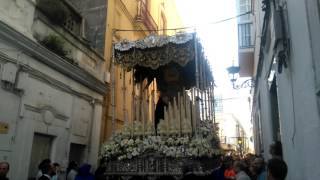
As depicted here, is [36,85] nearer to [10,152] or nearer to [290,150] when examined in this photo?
[10,152]

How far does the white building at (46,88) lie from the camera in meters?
7.92

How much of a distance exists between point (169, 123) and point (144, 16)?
1155cm

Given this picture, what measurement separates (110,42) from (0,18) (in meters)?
6.37

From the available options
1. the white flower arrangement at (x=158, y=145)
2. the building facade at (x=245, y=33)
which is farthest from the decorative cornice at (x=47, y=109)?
the building facade at (x=245, y=33)

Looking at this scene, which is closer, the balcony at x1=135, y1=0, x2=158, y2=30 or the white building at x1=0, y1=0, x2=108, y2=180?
the white building at x1=0, y1=0, x2=108, y2=180

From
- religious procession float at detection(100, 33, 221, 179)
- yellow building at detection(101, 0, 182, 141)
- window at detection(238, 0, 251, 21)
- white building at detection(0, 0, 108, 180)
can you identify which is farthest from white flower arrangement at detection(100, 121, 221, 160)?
window at detection(238, 0, 251, 21)

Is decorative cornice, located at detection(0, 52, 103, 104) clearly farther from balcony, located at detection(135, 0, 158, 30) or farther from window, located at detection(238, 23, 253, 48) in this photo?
window, located at detection(238, 23, 253, 48)

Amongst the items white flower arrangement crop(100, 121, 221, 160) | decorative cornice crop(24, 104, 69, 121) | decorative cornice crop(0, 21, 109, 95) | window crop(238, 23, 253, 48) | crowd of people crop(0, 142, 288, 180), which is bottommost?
crowd of people crop(0, 142, 288, 180)

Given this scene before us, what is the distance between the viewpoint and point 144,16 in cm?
1775

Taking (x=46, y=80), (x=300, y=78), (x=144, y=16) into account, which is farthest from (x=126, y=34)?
(x=300, y=78)

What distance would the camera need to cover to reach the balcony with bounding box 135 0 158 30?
673 inches

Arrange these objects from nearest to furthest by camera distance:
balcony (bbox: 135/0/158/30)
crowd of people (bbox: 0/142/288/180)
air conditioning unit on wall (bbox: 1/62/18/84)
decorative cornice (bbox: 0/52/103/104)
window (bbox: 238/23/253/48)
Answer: crowd of people (bbox: 0/142/288/180) < air conditioning unit on wall (bbox: 1/62/18/84) < decorative cornice (bbox: 0/52/103/104) < window (bbox: 238/23/253/48) < balcony (bbox: 135/0/158/30)

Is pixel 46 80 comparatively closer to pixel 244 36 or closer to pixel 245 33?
pixel 244 36

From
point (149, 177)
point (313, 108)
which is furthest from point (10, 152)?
point (313, 108)
